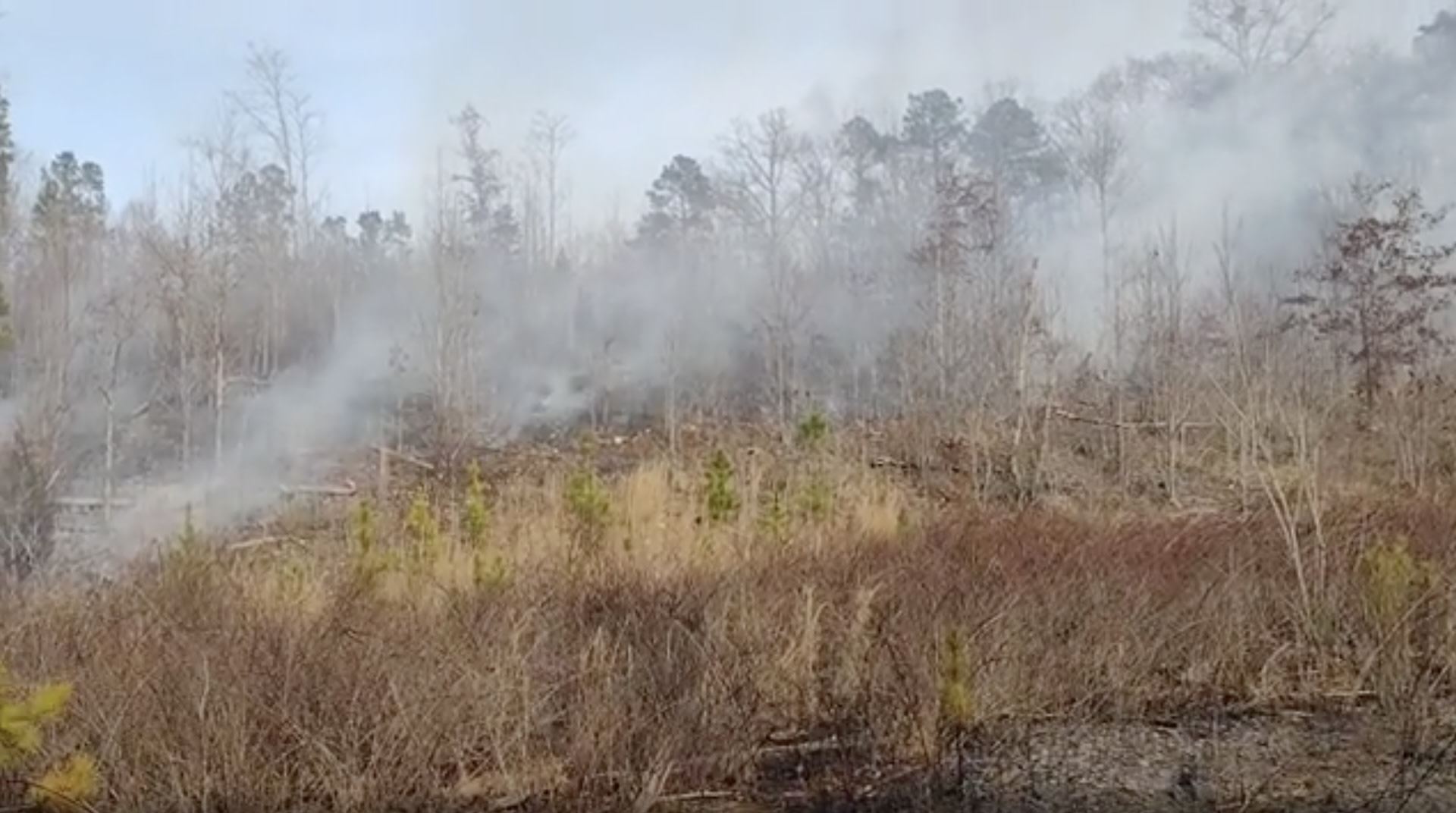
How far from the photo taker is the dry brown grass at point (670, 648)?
4555mm

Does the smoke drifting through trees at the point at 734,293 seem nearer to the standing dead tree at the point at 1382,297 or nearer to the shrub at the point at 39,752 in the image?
the standing dead tree at the point at 1382,297

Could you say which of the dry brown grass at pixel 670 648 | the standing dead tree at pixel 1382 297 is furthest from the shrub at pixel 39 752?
the standing dead tree at pixel 1382 297

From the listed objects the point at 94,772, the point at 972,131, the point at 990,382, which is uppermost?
the point at 972,131

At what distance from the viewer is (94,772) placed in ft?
12.8

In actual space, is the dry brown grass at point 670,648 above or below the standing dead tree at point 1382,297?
below

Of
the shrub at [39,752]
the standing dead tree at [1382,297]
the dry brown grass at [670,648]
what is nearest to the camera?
the shrub at [39,752]

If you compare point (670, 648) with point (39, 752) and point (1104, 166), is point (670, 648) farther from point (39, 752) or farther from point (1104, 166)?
point (1104, 166)

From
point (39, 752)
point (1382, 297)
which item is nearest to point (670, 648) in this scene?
point (39, 752)

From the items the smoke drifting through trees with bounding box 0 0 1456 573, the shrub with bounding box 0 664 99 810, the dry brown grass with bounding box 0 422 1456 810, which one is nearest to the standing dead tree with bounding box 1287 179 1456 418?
the smoke drifting through trees with bounding box 0 0 1456 573

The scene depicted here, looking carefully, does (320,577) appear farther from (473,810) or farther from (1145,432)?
(1145,432)

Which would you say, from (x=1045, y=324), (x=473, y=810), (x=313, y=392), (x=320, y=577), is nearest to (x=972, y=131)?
(x=1045, y=324)

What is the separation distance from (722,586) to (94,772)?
2.98m

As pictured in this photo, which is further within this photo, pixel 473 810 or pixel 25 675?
pixel 25 675

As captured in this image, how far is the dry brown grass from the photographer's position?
14.9ft
